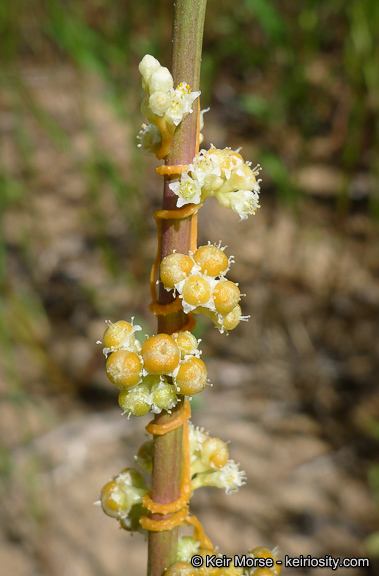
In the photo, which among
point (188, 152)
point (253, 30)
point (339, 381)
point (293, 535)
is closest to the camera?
point (188, 152)

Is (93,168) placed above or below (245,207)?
above

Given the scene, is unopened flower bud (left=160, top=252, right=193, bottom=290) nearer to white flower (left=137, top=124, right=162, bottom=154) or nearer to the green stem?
the green stem

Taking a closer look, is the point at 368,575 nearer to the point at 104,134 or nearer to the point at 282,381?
the point at 282,381

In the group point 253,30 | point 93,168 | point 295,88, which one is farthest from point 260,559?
point 253,30

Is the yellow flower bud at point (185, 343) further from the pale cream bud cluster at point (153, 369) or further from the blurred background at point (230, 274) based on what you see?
the blurred background at point (230, 274)

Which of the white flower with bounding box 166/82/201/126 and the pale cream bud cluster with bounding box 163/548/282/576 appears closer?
the white flower with bounding box 166/82/201/126

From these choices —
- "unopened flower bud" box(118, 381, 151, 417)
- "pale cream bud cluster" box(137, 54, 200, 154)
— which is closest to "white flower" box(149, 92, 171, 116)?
"pale cream bud cluster" box(137, 54, 200, 154)

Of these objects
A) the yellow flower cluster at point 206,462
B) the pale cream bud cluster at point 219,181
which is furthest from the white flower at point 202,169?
the yellow flower cluster at point 206,462
